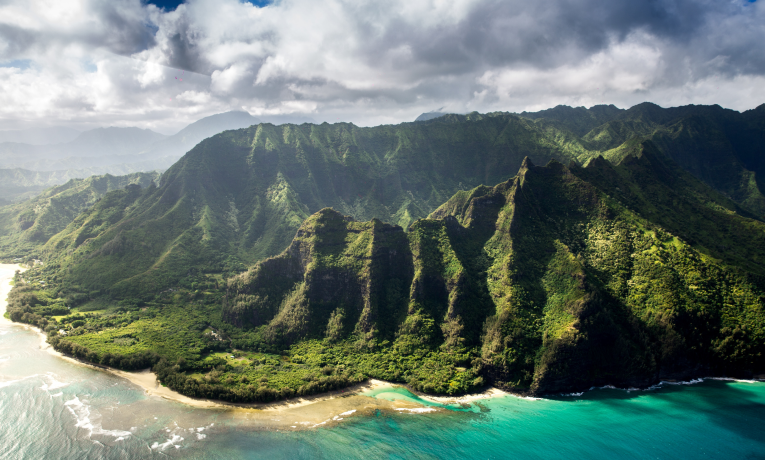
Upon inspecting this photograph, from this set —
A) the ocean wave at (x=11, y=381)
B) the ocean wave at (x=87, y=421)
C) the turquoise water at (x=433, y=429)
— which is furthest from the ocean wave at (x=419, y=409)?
the ocean wave at (x=11, y=381)

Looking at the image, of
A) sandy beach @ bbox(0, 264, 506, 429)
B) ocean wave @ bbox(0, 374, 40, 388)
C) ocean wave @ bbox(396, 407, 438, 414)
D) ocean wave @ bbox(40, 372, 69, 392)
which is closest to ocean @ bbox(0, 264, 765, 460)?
ocean wave @ bbox(396, 407, 438, 414)

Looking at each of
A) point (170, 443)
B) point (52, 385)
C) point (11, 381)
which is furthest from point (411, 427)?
point (11, 381)

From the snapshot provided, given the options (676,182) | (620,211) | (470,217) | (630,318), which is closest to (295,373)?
(470,217)

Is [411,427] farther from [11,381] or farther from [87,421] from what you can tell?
[11,381]

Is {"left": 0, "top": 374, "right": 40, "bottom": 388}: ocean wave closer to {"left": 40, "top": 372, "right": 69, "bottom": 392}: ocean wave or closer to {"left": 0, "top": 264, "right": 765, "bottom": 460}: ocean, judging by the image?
{"left": 0, "top": 264, "right": 765, "bottom": 460}: ocean

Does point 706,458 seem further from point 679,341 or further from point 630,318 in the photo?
point 630,318

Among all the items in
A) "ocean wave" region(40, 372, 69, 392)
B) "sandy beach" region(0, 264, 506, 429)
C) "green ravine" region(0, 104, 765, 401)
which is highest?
"green ravine" region(0, 104, 765, 401)
